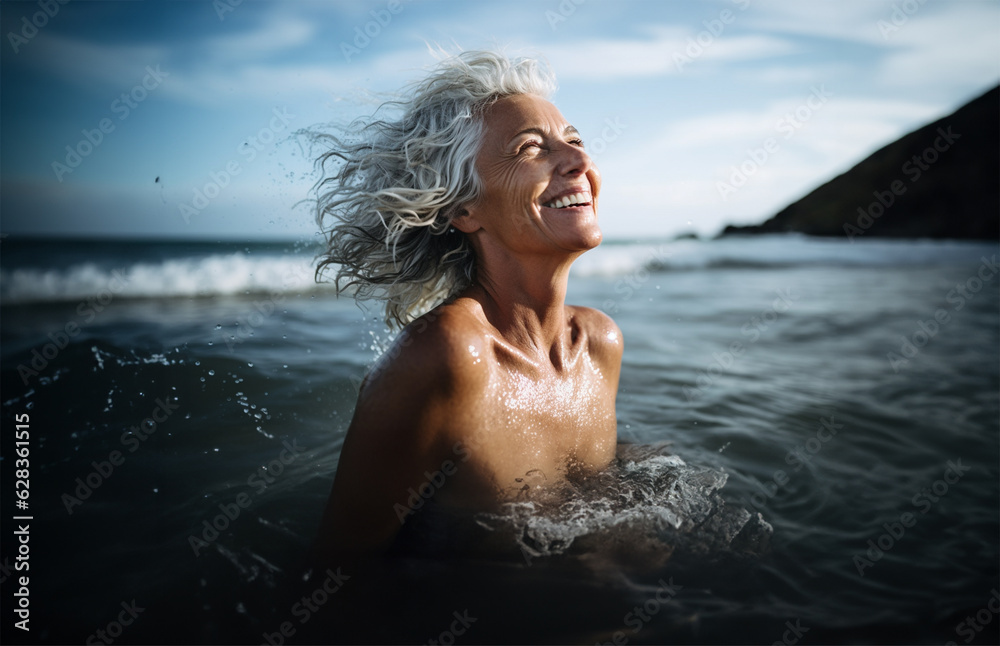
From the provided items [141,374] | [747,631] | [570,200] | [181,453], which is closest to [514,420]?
[570,200]

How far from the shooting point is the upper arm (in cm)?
203

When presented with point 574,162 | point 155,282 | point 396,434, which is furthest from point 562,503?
point 155,282

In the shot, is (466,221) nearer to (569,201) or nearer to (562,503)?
(569,201)

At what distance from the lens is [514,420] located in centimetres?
232

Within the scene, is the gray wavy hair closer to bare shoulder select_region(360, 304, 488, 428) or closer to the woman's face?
the woman's face

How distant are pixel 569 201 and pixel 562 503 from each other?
128cm

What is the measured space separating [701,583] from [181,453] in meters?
3.06

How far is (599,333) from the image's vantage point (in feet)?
9.58

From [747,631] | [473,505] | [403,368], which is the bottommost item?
[747,631]

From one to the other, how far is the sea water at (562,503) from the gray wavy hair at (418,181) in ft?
3.98

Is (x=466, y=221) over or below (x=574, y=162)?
below

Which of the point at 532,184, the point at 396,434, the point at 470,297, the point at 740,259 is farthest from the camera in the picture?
the point at 740,259

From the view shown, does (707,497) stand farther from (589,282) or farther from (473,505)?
(589,282)

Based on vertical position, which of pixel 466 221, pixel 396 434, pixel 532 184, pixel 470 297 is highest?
pixel 532 184
